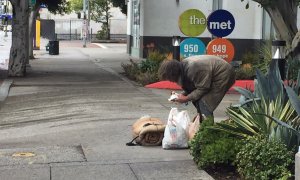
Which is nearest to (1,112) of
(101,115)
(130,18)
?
(101,115)

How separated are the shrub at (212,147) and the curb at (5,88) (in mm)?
7906

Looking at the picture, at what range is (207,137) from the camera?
630 centimetres

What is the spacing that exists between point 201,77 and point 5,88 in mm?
9428

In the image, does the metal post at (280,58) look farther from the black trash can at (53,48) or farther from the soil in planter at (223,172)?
the black trash can at (53,48)

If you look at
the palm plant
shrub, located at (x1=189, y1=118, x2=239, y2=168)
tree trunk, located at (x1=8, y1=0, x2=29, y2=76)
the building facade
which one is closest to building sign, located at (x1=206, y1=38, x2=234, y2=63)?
the palm plant

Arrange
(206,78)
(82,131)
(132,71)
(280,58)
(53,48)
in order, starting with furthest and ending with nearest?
(53,48), (132,71), (82,131), (280,58), (206,78)

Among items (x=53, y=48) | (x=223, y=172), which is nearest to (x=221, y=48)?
(x=223, y=172)

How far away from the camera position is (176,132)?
713cm

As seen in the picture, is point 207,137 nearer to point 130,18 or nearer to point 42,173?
point 42,173

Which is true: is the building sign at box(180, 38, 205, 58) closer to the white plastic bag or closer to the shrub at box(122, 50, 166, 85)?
the shrub at box(122, 50, 166, 85)

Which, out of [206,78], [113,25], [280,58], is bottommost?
[206,78]

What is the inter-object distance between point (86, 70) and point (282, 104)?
49.7 ft

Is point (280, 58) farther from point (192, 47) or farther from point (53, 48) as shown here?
point (53, 48)

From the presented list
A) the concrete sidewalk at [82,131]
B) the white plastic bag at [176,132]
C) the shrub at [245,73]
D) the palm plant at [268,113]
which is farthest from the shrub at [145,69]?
the palm plant at [268,113]
